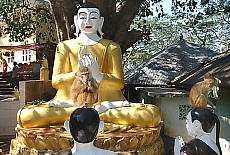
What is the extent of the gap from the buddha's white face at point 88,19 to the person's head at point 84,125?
304 cm

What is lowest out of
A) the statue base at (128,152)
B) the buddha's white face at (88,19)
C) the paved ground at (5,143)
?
the paved ground at (5,143)

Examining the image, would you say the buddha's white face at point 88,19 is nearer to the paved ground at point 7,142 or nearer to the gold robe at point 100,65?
the gold robe at point 100,65

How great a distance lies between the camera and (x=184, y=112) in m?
6.44

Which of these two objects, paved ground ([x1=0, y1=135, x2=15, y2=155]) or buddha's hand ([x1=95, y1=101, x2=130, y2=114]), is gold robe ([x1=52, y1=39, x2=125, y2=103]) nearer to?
buddha's hand ([x1=95, y1=101, x2=130, y2=114])

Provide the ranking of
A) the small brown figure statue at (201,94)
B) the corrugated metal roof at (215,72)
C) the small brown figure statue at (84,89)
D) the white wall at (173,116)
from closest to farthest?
the small brown figure statue at (201,94)
the small brown figure statue at (84,89)
the corrugated metal roof at (215,72)
the white wall at (173,116)

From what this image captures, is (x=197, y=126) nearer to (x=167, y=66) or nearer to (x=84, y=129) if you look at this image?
(x=84, y=129)

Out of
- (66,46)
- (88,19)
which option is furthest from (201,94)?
(66,46)

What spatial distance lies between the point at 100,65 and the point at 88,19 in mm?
694

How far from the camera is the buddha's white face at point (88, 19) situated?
16.2 feet

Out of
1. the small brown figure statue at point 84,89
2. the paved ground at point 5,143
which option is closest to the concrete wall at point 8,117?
the paved ground at point 5,143

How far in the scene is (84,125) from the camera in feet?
6.66

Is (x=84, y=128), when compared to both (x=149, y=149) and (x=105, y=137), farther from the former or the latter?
(x=149, y=149)

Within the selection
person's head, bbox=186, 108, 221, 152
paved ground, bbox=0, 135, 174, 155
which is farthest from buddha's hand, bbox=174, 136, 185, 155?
paved ground, bbox=0, 135, 174, 155

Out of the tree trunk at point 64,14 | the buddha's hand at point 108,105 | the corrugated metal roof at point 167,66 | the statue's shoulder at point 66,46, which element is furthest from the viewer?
the corrugated metal roof at point 167,66
